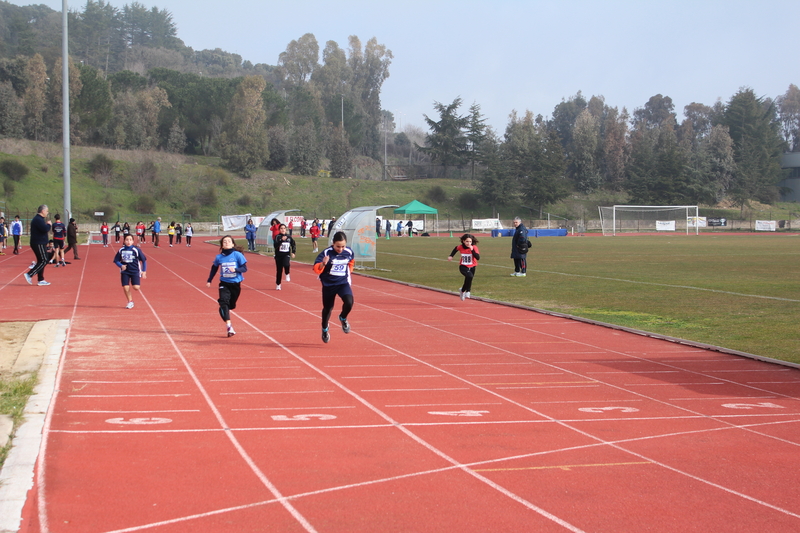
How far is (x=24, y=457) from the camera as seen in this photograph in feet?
17.7

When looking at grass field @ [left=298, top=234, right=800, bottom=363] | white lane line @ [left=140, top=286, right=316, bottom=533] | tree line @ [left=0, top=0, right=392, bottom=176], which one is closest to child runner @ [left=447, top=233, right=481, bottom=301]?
grass field @ [left=298, top=234, right=800, bottom=363]

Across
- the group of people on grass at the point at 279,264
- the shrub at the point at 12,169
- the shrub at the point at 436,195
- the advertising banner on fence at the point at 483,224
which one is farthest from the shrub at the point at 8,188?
the shrub at the point at 436,195

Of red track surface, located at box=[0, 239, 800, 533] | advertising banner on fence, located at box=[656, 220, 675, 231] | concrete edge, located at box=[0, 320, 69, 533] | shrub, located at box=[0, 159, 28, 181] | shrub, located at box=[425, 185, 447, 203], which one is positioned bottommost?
red track surface, located at box=[0, 239, 800, 533]

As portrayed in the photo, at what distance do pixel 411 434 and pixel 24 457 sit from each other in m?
3.12

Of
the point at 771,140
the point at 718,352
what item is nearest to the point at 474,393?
the point at 718,352

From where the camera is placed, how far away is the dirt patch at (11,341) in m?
9.21

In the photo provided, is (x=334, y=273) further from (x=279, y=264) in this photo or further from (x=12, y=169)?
(x=12, y=169)

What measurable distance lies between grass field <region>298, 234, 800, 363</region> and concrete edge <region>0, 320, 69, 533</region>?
9.42 metres

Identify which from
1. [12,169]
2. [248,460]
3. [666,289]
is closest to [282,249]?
[666,289]

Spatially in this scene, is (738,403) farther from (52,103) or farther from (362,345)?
(52,103)

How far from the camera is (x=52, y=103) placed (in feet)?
261

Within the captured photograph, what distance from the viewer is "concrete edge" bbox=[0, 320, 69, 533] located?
4.42 metres

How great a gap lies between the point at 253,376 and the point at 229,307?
308cm

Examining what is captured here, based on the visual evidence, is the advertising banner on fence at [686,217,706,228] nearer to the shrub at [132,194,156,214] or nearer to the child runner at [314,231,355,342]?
the shrub at [132,194,156,214]
